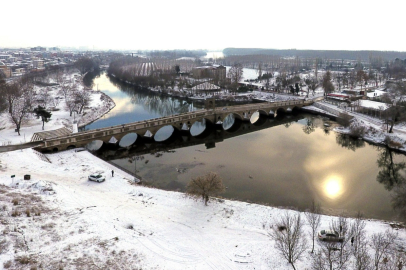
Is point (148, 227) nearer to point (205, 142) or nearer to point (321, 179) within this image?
point (321, 179)

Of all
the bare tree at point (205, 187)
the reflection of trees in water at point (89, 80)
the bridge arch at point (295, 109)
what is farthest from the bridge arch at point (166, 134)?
the reflection of trees in water at point (89, 80)

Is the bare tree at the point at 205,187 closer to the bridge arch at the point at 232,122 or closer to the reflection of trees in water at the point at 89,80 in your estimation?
the bridge arch at the point at 232,122

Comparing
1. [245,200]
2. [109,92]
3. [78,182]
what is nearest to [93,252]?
[78,182]

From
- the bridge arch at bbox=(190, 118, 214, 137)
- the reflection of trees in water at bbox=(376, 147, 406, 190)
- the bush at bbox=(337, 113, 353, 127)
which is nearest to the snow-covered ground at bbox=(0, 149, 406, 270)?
the reflection of trees in water at bbox=(376, 147, 406, 190)

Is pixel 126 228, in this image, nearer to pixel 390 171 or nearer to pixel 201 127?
pixel 390 171

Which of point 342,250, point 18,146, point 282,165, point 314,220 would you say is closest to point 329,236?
point 342,250

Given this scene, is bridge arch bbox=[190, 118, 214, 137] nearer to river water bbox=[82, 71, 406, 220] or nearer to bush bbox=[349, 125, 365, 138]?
river water bbox=[82, 71, 406, 220]
